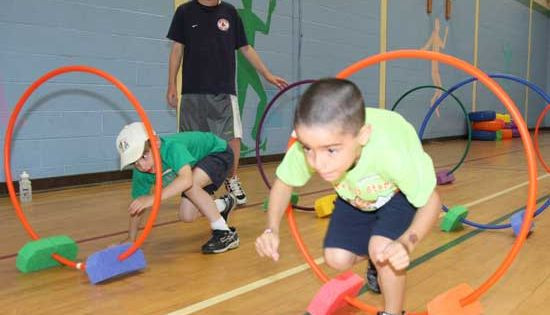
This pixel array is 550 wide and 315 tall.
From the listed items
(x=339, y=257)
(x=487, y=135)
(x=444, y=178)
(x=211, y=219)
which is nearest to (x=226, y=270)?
(x=211, y=219)

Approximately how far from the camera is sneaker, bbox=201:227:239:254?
2.96 metres

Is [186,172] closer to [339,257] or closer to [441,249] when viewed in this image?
[339,257]

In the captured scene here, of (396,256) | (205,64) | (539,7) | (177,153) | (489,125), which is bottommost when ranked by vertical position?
(489,125)

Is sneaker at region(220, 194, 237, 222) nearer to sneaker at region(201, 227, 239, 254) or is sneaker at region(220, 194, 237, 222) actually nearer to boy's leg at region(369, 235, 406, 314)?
sneaker at region(201, 227, 239, 254)

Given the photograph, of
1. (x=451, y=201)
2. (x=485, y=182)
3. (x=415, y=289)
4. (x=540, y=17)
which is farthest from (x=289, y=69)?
(x=540, y=17)

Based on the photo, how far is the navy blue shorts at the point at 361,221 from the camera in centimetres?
187

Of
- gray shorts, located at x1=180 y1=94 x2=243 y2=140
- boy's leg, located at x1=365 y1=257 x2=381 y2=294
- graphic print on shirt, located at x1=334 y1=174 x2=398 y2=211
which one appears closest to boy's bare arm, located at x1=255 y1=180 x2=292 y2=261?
graphic print on shirt, located at x1=334 y1=174 x2=398 y2=211

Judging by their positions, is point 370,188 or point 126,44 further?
point 126,44

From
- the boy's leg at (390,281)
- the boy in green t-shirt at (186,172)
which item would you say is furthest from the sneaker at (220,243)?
the boy's leg at (390,281)

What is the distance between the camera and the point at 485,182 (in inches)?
217

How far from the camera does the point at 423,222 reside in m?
1.66

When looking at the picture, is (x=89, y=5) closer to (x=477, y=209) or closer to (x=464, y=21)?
(x=477, y=209)

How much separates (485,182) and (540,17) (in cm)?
1274

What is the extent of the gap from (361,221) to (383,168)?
0.38 meters
